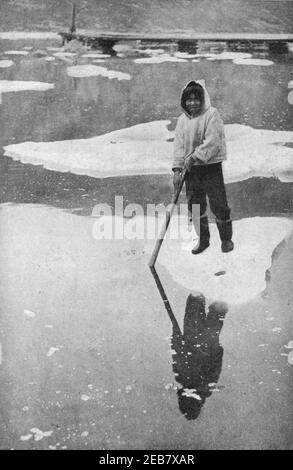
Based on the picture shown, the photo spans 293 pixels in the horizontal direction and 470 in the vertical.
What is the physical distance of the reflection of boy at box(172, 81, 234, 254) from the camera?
167 inches

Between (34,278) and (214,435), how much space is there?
6.94 feet

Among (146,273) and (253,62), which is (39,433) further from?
(253,62)

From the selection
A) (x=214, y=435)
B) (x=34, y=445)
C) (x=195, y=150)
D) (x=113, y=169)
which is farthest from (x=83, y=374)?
(x=113, y=169)

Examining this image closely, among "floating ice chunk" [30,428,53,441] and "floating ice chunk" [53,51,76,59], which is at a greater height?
"floating ice chunk" [30,428,53,441]

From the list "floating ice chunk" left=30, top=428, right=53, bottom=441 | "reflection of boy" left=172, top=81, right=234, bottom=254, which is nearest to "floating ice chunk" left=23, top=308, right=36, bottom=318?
"floating ice chunk" left=30, top=428, right=53, bottom=441

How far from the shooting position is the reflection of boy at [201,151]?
4254mm

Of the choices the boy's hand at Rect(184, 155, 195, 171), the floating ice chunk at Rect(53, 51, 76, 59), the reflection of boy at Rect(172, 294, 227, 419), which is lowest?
the floating ice chunk at Rect(53, 51, 76, 59)

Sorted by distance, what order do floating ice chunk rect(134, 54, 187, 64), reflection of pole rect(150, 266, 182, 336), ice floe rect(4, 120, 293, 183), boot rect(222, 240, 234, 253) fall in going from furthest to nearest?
1. floating ice chunk rect(134, 54, 187, 64)
2. ice floe rect(4, 120, 293, 183)
3. boot rect(222, 240, 234, 253)
4. reflection of pole rect(150, 266, 182, 336)

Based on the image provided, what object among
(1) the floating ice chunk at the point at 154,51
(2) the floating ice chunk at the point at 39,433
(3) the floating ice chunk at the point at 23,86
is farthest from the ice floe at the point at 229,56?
(2) the floating ice chunk at the point at 39,433

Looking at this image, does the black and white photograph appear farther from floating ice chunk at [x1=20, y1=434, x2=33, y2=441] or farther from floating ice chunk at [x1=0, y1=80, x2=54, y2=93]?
floating ice chunk at [x1=0, y1=80, x2=54, y2=93]

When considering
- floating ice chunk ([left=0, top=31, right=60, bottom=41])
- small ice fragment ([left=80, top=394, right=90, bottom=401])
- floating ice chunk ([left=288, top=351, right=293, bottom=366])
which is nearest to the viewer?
small ice fragment ([left=80, top=394, right=90, bottom=401])

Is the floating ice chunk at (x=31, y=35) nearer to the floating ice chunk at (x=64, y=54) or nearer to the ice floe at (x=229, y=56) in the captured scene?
the floating ice chunk at (x=64, y=54)

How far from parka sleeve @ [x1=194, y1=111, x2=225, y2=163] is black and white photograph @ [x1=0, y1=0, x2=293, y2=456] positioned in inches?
0.5

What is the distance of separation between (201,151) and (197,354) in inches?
61.5
